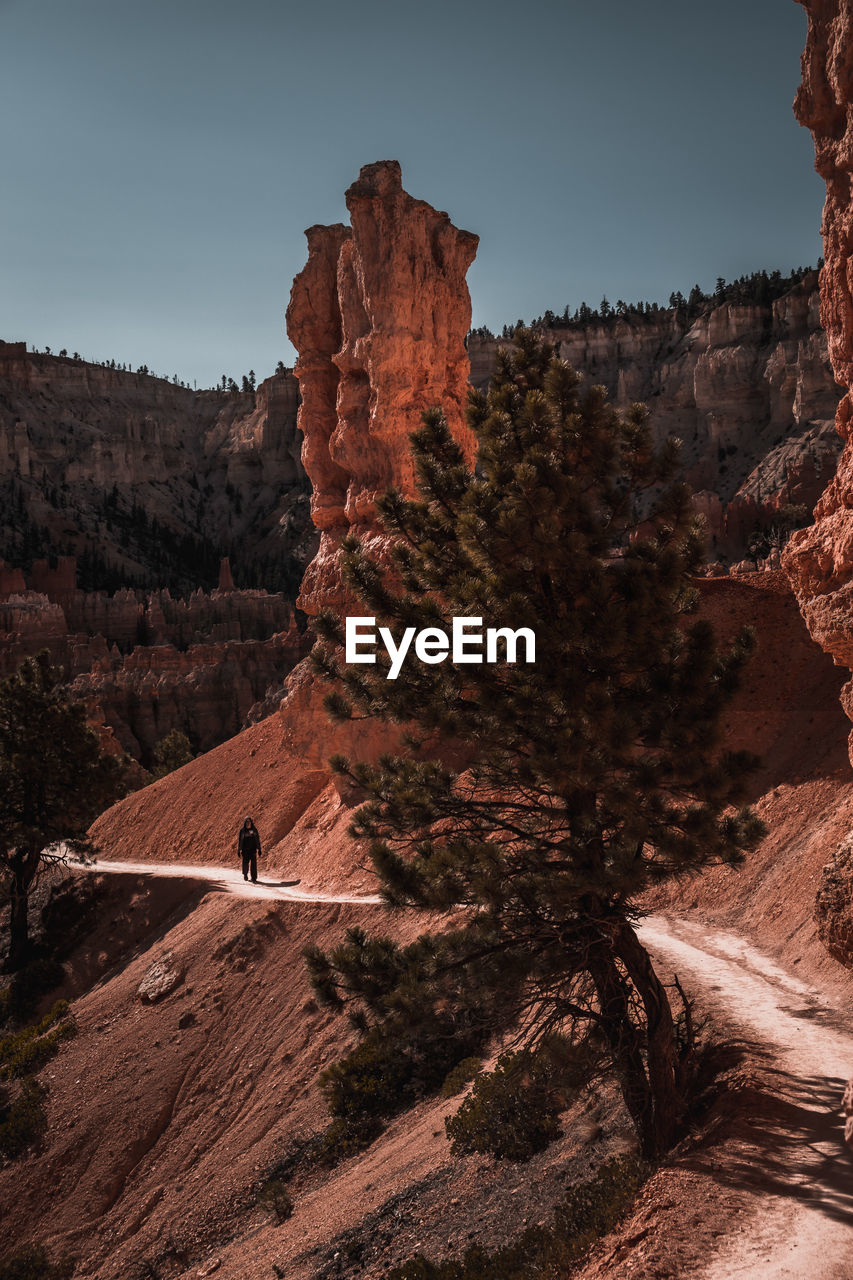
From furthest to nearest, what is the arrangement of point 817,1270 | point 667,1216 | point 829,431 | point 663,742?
point 829,431 < point 663,742 < point 667,1216 < point 817,1270

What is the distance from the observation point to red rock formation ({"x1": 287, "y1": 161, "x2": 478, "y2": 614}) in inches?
983

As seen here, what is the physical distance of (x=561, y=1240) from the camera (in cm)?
894

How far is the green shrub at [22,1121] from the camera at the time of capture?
1930 centimetres

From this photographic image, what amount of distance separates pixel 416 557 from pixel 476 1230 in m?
7.18

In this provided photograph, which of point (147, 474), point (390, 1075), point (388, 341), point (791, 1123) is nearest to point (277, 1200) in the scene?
point (390, 1075)

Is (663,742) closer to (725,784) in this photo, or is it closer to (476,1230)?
(725,784)

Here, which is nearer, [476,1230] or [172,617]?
[476,1230]

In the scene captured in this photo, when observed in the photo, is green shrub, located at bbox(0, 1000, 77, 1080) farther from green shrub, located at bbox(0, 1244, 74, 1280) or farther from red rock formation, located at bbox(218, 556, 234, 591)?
red rock formation, located at bbox(218, 556, 234, 591)

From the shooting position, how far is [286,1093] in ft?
57.3

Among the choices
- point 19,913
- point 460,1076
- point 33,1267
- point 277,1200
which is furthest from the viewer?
point 19,913

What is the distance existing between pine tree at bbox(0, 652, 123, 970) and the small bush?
50.9 ft

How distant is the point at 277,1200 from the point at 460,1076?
305 cm

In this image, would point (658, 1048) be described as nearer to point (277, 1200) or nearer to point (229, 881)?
point (277, 1200)

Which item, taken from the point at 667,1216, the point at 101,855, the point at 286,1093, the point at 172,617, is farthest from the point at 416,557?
the point at 172,617
